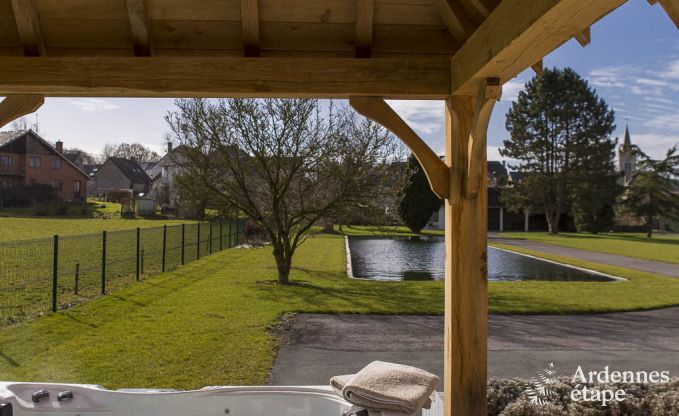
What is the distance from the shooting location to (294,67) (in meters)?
3.10

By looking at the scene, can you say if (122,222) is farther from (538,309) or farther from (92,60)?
(92,60)

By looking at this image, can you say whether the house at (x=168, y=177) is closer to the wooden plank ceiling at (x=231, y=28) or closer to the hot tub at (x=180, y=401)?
the wooden plank ceiling at (x=231, y=28)

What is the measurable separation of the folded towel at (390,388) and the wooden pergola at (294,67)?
317mm

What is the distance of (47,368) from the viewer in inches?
193

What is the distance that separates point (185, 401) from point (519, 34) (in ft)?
8.40

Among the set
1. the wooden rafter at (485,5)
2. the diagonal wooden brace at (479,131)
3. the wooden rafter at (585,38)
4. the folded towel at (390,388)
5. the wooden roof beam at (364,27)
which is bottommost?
the folded towel at (390,388)

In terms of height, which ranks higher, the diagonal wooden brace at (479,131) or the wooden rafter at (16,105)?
the wooden rafter at (16,105)

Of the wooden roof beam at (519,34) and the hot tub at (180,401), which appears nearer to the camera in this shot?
the wooden roof beam at (519,34)

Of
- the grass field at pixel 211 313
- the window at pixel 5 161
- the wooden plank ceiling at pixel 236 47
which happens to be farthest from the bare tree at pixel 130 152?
the wooden plank ceiling at pixel 236 47

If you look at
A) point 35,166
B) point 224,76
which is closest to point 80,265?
point 224,76

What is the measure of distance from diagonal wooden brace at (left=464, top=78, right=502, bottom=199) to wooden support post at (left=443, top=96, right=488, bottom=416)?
80 mm

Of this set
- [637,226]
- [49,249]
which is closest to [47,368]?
[49,249]

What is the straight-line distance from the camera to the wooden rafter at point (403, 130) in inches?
123

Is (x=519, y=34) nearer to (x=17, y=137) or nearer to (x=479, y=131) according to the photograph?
(x=479, y=131)
